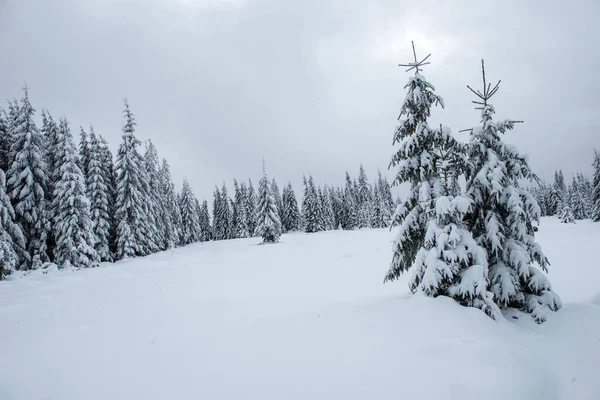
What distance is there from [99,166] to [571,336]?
33.2 m

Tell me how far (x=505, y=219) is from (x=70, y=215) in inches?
1053

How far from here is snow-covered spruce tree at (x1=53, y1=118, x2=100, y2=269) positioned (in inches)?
815

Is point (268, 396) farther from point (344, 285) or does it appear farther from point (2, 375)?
point (344, 285)

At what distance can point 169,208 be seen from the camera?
1635 inches

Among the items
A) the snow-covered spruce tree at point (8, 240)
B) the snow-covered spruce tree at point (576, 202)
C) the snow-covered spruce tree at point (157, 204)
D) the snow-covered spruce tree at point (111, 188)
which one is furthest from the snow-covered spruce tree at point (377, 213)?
the snow-covered spruce tree at point (8, 240)

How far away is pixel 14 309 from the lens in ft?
30.3

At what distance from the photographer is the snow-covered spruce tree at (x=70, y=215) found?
67.9 feet

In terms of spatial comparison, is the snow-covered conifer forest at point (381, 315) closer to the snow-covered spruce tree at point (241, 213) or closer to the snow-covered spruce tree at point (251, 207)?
the snow-covered spruce tree at point (241, 213)

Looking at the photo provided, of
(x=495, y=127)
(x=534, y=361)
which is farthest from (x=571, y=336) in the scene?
(x=495, y=127)

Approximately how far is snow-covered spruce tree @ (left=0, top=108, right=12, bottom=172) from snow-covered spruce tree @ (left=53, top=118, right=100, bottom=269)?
339cm

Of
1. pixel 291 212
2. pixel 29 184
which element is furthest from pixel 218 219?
pixel 29 184

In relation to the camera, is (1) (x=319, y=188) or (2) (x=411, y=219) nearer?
(2) (x=411, y=219)

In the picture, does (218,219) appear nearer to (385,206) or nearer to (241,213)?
(241,213)

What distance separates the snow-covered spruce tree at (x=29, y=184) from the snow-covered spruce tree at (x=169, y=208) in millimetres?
15461
